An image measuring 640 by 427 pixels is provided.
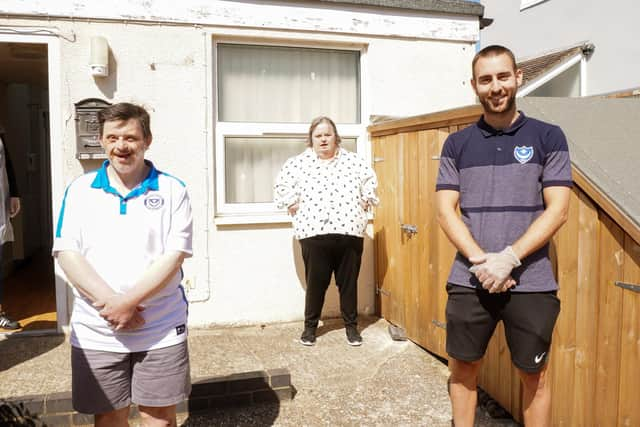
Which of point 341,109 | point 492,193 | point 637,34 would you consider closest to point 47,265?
point 341,109

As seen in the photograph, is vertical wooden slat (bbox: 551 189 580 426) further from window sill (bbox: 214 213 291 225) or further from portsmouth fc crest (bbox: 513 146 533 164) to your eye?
window sill (bbox: 214 213 291 225)

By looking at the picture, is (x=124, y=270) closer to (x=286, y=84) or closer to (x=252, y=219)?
(x=252, y=219)

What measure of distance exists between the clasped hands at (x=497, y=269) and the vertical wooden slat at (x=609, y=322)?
574mm

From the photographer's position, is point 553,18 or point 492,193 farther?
point 553,18

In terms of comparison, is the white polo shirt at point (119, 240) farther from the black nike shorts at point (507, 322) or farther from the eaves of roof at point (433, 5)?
the eaves of roof at point (433, 5)

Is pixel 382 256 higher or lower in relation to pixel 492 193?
lower

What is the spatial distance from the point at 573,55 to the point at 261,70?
653cm

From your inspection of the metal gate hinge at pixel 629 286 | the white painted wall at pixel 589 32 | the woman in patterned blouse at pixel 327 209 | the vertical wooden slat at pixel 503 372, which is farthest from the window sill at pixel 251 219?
the white painted wall at pixel 589 32

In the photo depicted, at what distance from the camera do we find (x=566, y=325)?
113 inches

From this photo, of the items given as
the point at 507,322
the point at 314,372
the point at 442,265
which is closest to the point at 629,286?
the point at 507,322

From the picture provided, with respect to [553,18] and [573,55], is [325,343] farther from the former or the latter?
[553,18]

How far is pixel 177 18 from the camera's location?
491 centimetres

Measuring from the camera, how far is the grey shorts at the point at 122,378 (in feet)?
7.41

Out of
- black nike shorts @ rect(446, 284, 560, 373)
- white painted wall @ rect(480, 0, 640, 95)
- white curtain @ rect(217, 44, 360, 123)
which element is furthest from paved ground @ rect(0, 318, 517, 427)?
white painted wall @ rect(480, 0, 640, 95)
